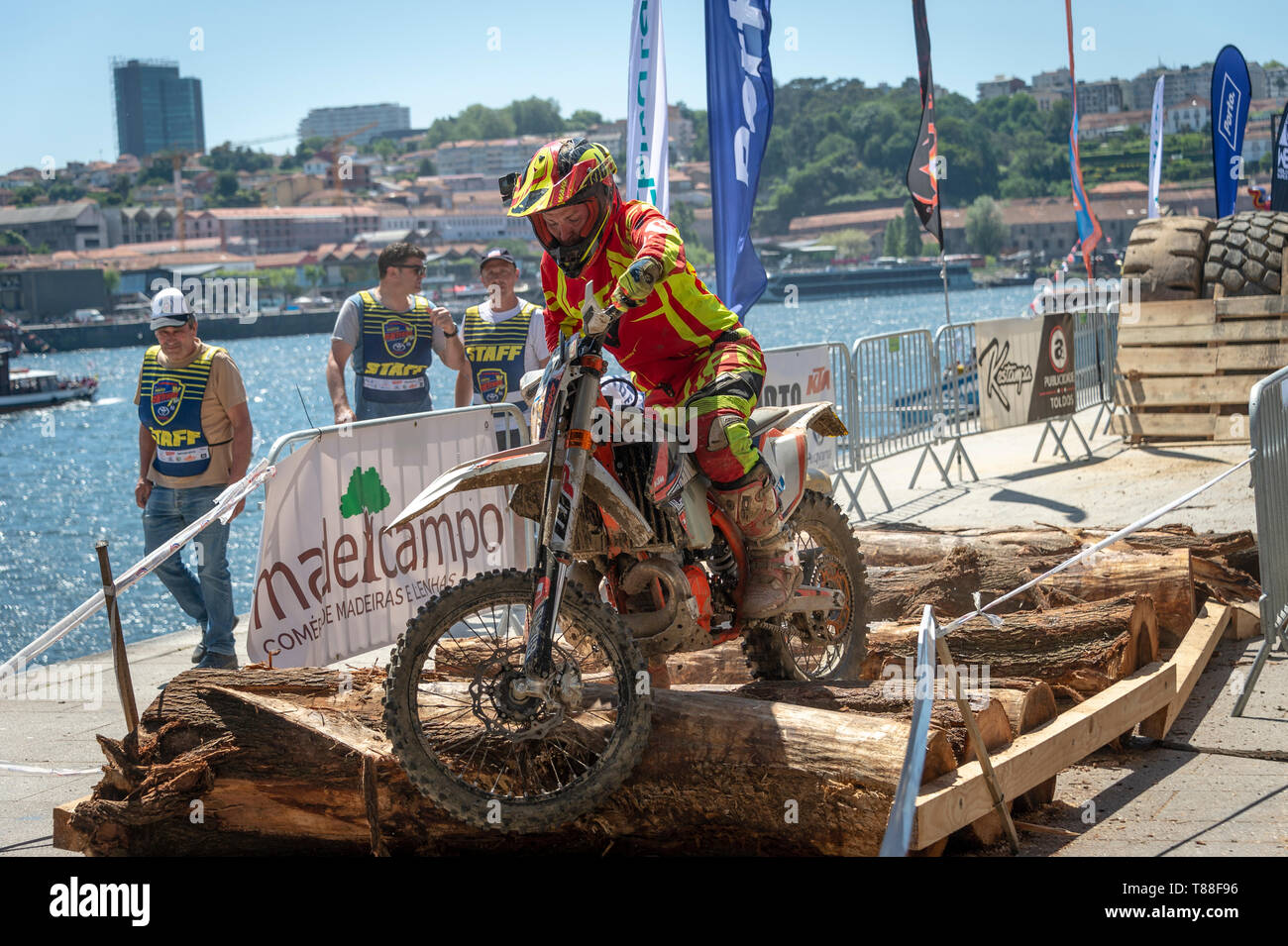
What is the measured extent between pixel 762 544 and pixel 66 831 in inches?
102

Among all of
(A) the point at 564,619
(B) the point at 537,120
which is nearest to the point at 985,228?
(B) the point at 537,120

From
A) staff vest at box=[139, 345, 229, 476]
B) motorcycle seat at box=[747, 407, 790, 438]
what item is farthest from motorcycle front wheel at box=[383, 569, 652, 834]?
staff vest at box=[139, 345, 229, 476]

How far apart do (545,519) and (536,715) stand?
1.95 ft

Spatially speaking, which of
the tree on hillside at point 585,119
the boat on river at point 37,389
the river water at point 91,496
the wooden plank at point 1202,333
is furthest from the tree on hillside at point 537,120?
the wooden plank at point 1202,333

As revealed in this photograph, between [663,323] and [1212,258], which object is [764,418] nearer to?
[663,323]

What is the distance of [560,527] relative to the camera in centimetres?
396

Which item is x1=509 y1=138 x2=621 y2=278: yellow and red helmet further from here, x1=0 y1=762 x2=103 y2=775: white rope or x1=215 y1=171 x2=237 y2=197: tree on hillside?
x1=215 y1=171 x2=237 y2=197: tree on hillside

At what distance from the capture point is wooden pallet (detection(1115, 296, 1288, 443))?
516 inches

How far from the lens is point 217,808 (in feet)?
14.0

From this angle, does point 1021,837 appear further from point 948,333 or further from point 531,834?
point 948,333

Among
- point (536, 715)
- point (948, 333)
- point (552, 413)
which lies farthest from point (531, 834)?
point (948, 333)

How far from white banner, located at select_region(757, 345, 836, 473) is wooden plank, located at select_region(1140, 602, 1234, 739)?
3.99 metres

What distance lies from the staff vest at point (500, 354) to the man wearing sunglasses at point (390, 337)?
454 millimetres
